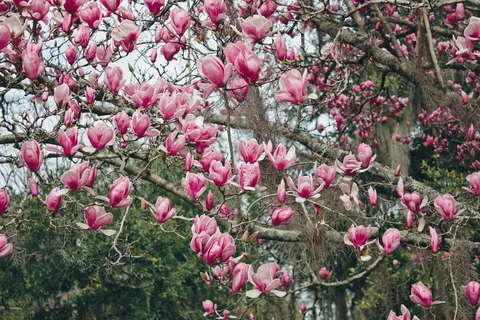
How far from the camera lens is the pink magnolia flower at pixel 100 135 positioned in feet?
6.08

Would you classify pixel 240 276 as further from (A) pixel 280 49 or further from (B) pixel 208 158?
(A) pixel 280 49

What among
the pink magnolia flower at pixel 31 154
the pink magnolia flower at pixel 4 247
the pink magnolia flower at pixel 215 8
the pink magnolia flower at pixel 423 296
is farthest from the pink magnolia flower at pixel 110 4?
the pink magnolia flower at pixel 423 296

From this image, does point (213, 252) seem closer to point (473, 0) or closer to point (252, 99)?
point (252, 99)

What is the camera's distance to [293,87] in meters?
1.91

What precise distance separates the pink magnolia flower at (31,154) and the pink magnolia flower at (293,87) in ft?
2.66

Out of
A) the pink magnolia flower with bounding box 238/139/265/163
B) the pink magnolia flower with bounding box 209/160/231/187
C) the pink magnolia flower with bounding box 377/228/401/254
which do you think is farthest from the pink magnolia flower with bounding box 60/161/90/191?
the pink magnolia flower with bounding box 377/228/401/254

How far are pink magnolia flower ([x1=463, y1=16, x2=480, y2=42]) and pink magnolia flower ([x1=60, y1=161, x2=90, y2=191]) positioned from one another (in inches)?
57.6

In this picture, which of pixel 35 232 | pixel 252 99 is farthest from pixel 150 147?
pixel 35 232

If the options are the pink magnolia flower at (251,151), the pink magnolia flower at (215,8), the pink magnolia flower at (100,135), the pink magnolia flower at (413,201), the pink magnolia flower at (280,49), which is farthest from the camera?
the pink magnolia flower at (413,201)

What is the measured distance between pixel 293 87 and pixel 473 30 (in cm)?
74

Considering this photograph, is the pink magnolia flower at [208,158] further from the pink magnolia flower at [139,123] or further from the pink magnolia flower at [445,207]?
the pink magnolia flower at [445,207]

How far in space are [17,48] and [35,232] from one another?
813 centimetres

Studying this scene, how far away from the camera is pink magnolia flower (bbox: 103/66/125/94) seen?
2.29 metres

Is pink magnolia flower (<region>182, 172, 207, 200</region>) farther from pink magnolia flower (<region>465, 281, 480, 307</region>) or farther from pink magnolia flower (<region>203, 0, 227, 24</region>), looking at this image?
pink magnolia flower (<region>465, 281, 480, 307</region>)
